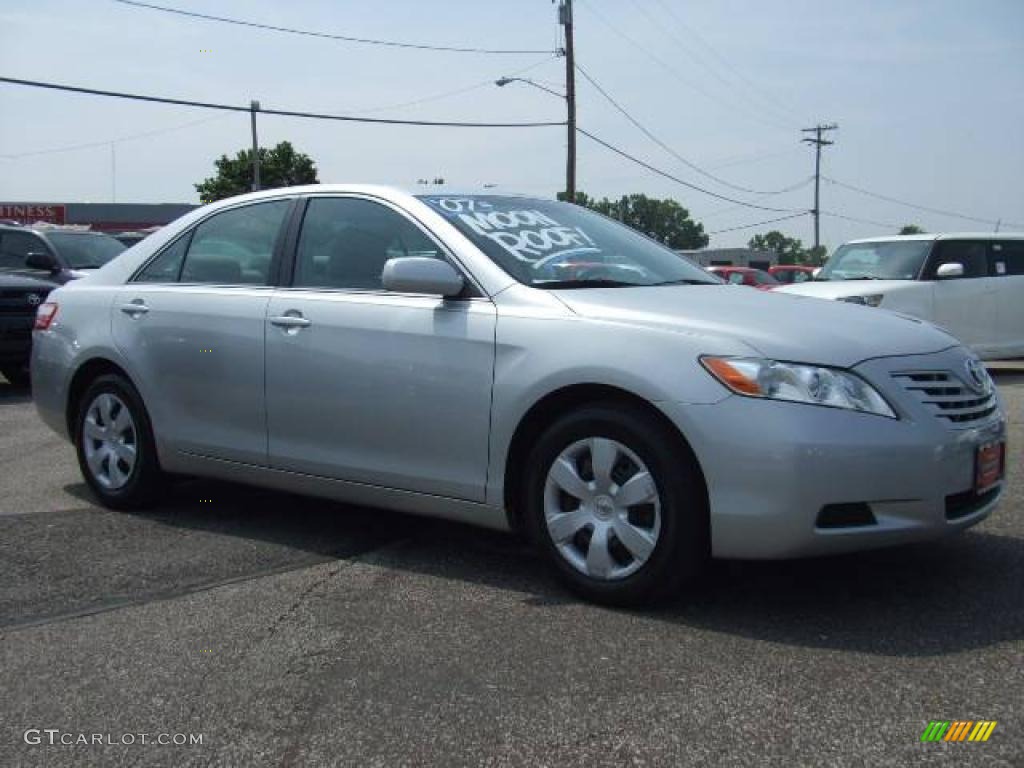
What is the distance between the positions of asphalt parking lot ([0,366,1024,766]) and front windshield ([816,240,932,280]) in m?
7.07

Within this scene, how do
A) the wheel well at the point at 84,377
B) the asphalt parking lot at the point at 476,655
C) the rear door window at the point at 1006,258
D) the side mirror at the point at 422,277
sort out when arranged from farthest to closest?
the rear door window at the point at 1006,258 → the wheel well at the point at 84,377 → the side mirror at the point at 422,277 → the asphalt parking lot at the point at 476,655

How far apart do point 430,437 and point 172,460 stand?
5.49ft

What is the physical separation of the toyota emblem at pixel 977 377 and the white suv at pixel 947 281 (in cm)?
702

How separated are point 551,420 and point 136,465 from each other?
244 cm

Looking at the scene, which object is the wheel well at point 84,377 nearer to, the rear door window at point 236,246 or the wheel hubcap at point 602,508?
the rear door window at point 236,246

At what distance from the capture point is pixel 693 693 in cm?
300

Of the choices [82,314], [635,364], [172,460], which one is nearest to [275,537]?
[172,460]

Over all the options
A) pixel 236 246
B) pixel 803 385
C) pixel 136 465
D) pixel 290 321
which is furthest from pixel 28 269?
pixel 803 385

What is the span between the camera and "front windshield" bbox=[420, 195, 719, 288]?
13.7ft

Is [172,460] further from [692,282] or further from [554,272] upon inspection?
[692,282]

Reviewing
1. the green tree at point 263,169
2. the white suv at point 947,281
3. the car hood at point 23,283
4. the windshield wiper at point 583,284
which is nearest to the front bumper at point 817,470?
the windshield wiper at point 583,284

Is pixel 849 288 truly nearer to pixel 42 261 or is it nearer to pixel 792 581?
pixel 792 581

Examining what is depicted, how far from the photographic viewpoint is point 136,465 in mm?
5242

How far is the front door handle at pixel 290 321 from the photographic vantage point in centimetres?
452
